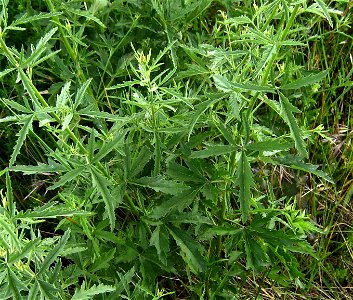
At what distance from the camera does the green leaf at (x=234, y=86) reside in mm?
1511

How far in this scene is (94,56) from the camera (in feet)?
8.80

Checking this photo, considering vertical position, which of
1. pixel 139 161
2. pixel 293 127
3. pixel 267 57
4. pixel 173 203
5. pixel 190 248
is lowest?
pixel 190 248

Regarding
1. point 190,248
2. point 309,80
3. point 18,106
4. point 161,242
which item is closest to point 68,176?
point 18,106

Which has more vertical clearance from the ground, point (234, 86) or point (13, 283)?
point (234, 86)

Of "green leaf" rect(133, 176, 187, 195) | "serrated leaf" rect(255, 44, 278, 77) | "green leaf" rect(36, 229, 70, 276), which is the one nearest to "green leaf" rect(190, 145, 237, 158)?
"green leaf" rect(133, 176, 187, 195)

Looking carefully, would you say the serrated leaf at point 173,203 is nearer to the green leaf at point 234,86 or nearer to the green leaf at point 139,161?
the green leaf at point 139,161

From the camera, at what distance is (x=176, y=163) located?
6.10 ft

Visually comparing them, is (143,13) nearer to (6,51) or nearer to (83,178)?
(83,178)

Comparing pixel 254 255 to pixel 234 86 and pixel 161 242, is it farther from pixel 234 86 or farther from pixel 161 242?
pixel 234 86

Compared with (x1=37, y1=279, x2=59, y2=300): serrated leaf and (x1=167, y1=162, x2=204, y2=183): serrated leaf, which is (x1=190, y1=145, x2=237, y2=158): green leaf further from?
(x1=37, y1=279, x2=59, y2=300): serrated leaf

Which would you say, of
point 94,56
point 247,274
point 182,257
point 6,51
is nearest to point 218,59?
point 6,51

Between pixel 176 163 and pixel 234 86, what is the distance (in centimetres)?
41

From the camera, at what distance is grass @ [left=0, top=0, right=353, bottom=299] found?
1541 millimetres

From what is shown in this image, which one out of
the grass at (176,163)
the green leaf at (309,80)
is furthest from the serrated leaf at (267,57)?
the green leaf at (309,80)
